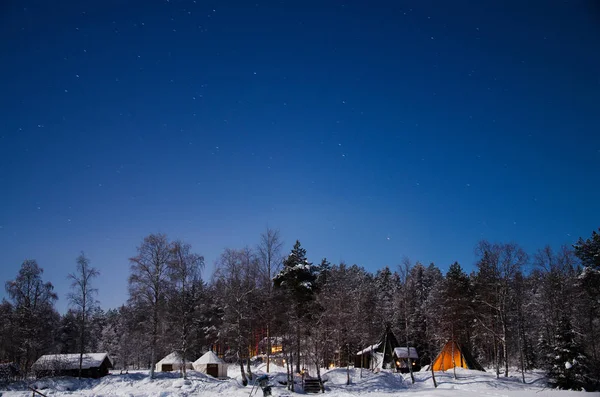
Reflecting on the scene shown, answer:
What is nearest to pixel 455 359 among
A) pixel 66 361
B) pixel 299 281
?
pixel 299 281

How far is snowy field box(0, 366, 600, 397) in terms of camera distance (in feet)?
97.2

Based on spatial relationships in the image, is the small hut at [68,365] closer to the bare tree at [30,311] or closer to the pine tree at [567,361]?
the bare tree at [30,311]

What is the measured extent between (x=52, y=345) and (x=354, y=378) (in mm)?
29143

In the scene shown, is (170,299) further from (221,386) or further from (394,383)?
(394,383)

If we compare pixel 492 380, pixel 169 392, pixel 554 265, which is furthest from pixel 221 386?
pixel 554 265

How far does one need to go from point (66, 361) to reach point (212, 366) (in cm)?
1386

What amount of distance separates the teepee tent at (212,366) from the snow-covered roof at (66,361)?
396 inches

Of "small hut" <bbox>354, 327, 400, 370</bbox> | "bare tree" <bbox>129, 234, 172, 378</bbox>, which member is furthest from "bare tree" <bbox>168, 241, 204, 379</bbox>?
"small hut" <bbox>354, 327, 400, 370</bbox>

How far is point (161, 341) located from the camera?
37562 mm

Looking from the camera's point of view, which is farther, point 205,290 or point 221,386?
point 205,290

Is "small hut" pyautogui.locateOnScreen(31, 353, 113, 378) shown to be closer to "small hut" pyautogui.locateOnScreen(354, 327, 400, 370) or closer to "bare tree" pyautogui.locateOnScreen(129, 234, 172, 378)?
"bare tree" pyautogui.locateOnScreen(129, 234, 172, 378)

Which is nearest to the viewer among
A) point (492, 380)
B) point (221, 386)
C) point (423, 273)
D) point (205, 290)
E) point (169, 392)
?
point (169, 392)

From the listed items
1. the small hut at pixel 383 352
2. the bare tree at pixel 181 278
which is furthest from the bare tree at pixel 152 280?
the small hut at pixel 383 352

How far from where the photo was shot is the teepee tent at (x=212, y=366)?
43.2 meters
